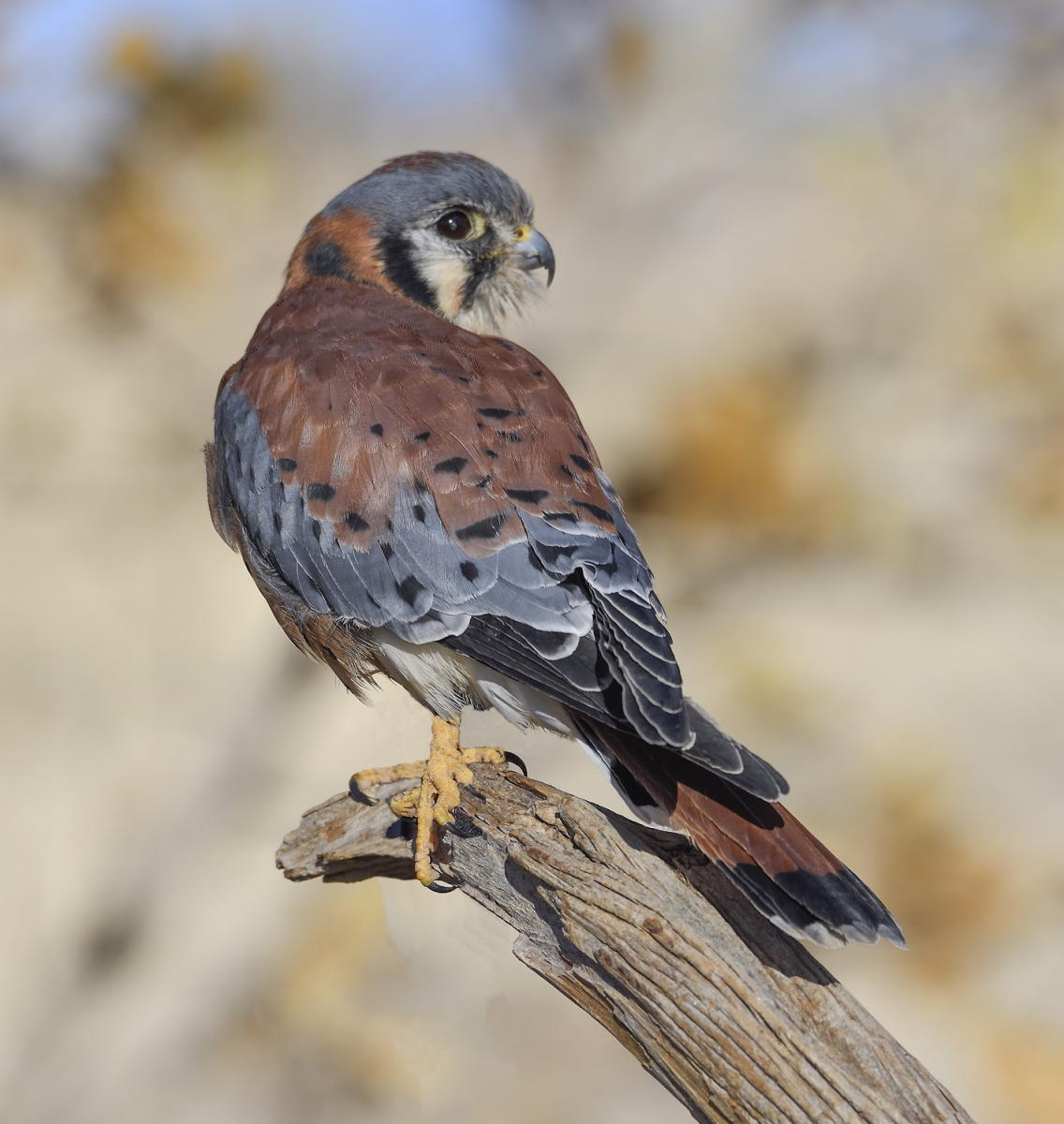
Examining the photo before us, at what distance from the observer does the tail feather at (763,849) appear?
154cm

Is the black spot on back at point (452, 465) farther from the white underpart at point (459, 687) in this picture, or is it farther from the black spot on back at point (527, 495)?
the white underpart at point (459, 687)

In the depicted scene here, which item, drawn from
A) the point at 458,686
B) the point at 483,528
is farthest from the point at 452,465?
the point at 458,686

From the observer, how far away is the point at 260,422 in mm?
2166

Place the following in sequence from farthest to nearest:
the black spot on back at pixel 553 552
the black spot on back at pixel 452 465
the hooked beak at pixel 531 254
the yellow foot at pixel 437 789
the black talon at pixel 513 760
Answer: the hooked beak at pixel 531 254 → the black talon at pixel 513 760 → the yellow foot at pixel 437 789 → the black spot on back at pixel 452 465 → the black spot on back at pixel 553 552

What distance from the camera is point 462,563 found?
6.09 ft

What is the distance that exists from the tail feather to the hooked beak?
1307 millimetres

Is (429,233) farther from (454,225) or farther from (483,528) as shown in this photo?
(483,528)

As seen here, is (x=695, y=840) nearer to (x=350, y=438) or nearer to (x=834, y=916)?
(x=834, y=916)

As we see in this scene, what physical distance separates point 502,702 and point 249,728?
12.0 ft

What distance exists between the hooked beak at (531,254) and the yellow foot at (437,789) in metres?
1.12

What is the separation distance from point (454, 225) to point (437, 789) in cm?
124

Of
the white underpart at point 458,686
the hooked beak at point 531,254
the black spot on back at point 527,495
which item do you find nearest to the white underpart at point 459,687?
the white underpart at point 458,686

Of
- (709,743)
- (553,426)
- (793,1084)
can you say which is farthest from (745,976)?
(553,426)

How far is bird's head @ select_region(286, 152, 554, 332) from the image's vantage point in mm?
2551
